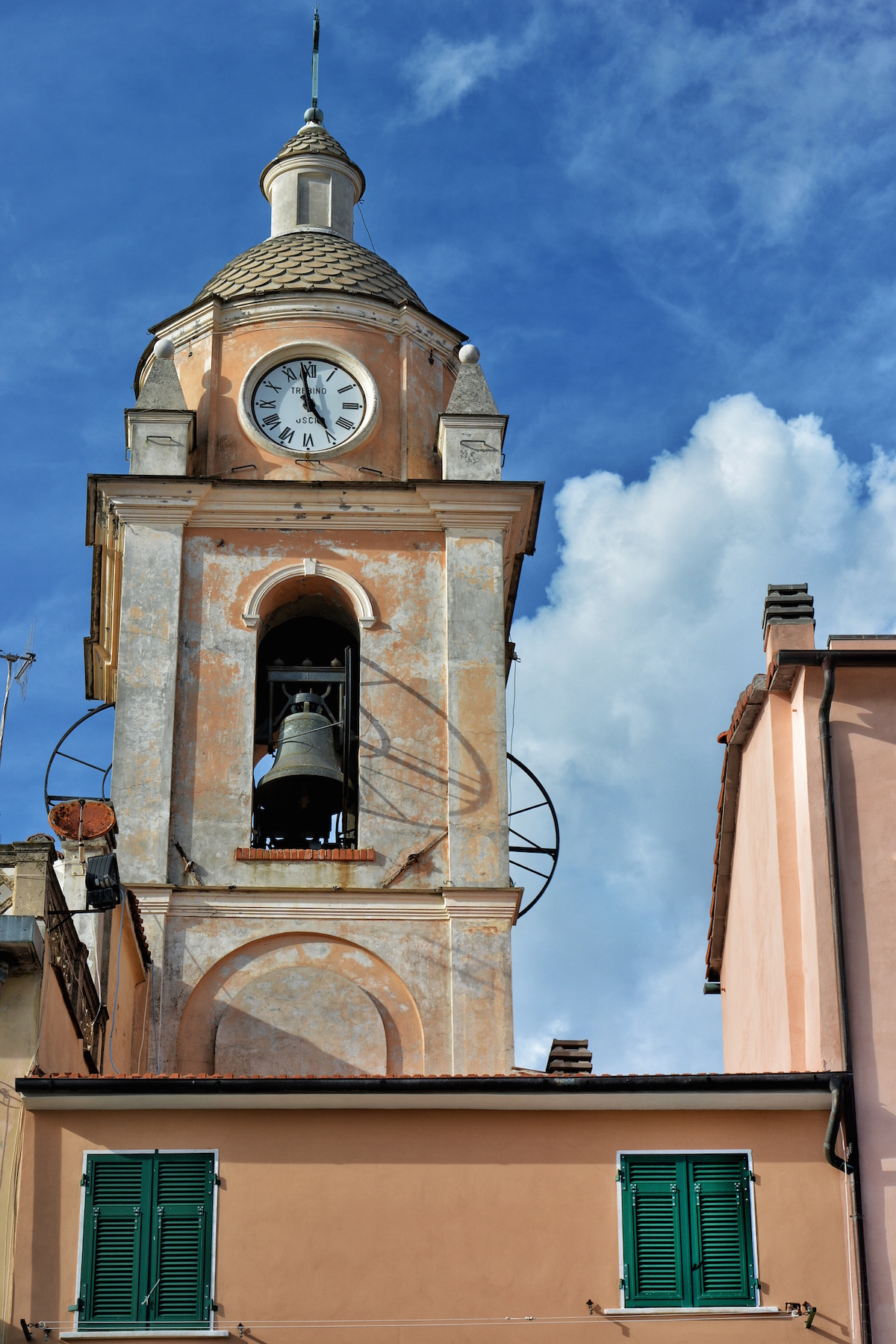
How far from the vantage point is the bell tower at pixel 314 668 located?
82.0 feet

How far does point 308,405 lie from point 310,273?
1954mm

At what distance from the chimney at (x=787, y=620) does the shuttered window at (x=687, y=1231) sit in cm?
459

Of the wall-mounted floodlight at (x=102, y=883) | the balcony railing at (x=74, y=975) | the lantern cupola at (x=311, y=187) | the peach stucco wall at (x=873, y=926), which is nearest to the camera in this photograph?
the peach stucco wall at (x=873, y=926)

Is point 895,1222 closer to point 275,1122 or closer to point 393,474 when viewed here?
point 275,1122

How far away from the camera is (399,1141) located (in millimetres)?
18625

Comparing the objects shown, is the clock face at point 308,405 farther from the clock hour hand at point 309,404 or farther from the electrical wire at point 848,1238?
the electrical wire at point 848,1238

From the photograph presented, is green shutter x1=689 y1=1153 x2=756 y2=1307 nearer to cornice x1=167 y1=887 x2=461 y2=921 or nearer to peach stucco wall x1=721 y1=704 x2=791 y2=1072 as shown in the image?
peach stucco wall x1=721 y1=704 x2=791 y2=1072

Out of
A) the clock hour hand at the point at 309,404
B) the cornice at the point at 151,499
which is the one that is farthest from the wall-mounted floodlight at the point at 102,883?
the clock hour hand at the point at 309,404

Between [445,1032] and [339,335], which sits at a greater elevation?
[339,335]

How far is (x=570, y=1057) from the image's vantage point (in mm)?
24531

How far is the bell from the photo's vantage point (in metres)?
26.2

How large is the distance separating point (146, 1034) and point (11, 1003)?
5999mm

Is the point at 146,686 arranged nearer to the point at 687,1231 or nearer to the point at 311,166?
the point at 311,166

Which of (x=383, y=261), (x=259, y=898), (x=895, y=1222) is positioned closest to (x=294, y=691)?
(x=259, y=898)
